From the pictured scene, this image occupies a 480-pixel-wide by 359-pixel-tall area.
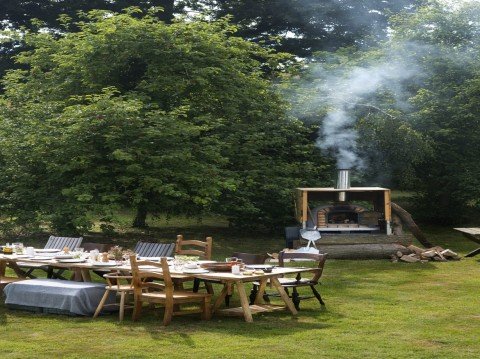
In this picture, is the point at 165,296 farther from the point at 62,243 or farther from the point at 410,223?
the point at 410,223

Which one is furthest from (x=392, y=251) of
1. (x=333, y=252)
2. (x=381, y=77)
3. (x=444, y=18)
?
(x=444, y=18)

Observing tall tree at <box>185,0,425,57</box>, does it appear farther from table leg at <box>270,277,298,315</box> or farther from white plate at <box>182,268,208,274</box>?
white plate at <box>182,268,208,274</box>

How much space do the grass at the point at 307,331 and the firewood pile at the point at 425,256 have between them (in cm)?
359

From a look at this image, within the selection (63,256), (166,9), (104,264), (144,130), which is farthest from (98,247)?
(166,9)

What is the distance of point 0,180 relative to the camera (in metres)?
20.3

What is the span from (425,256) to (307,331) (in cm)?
851

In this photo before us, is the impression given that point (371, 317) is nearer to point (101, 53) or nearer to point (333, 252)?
point (333, 252)

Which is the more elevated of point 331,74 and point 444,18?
point 444,18

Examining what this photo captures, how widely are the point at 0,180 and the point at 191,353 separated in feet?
42.3

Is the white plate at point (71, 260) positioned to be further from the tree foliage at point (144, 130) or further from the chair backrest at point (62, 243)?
the tree foliage at point (144, 130)

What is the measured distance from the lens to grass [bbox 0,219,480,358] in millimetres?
8711

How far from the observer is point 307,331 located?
9.91 metres

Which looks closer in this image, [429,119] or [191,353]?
[191,353]

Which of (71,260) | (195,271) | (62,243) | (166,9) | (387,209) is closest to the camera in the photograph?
(195,271)
